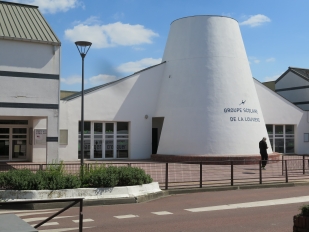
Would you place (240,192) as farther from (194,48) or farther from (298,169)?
(194,48)

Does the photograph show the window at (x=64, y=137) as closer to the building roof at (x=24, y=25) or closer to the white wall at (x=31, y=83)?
the white wall at (x=31, y=83)

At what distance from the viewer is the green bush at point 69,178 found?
1231 cm

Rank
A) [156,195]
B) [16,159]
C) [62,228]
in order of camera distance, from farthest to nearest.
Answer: [16,159], [156,195], [62,228]

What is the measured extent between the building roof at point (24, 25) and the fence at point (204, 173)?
6.26m

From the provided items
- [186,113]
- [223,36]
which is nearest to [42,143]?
[186,113]

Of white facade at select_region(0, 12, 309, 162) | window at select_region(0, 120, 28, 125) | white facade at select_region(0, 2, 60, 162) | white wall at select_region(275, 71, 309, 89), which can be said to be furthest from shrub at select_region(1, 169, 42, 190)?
white wall at select_region(275, 71, 309, 89)

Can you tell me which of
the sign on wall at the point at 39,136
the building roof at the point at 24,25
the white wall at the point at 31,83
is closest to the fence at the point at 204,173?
the white wall at the point at 31,83

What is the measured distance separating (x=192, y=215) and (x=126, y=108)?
18115 mm

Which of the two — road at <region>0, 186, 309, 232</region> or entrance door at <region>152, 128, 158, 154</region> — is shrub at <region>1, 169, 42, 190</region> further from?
Result: entrance door at <region>152, 128, 158, 154</region>

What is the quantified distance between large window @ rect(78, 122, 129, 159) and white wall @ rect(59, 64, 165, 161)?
1.78 feet

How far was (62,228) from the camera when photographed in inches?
349

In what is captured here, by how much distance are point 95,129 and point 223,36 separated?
10267 mm

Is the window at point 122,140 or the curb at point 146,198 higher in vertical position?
the window at point 122,140

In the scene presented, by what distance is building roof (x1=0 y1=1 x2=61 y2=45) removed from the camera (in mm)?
19844
